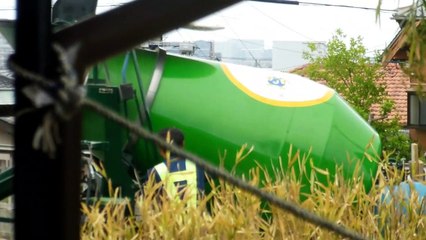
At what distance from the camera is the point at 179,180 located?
5113 mm

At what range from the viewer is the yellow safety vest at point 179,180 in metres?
3.94

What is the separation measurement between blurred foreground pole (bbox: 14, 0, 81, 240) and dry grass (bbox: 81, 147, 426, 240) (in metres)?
2.09

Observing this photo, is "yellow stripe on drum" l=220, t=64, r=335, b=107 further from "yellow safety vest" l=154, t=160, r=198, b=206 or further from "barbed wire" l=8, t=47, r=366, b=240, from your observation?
"barbed wire" l=8, t=47, r=366, b=240

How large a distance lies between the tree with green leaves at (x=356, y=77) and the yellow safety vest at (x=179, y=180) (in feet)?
75.0

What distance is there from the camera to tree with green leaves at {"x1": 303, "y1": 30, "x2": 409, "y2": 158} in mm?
28422

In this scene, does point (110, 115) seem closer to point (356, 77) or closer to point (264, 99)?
point (264, 99)

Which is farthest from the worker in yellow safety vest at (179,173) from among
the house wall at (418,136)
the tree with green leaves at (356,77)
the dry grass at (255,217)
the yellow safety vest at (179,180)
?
the tree with green leaves at (356,77)

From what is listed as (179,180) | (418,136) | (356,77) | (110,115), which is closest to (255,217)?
(179,180)

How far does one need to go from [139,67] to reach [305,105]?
1467 millimetres

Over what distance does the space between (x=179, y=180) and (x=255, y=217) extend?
1.42 m

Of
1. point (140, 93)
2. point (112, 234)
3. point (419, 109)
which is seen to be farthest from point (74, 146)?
point (419, 109)

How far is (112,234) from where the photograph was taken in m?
3.64

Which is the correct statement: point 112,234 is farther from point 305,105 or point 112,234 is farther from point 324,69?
point 324,69

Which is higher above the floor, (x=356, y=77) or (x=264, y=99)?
(x=264, y=99)
